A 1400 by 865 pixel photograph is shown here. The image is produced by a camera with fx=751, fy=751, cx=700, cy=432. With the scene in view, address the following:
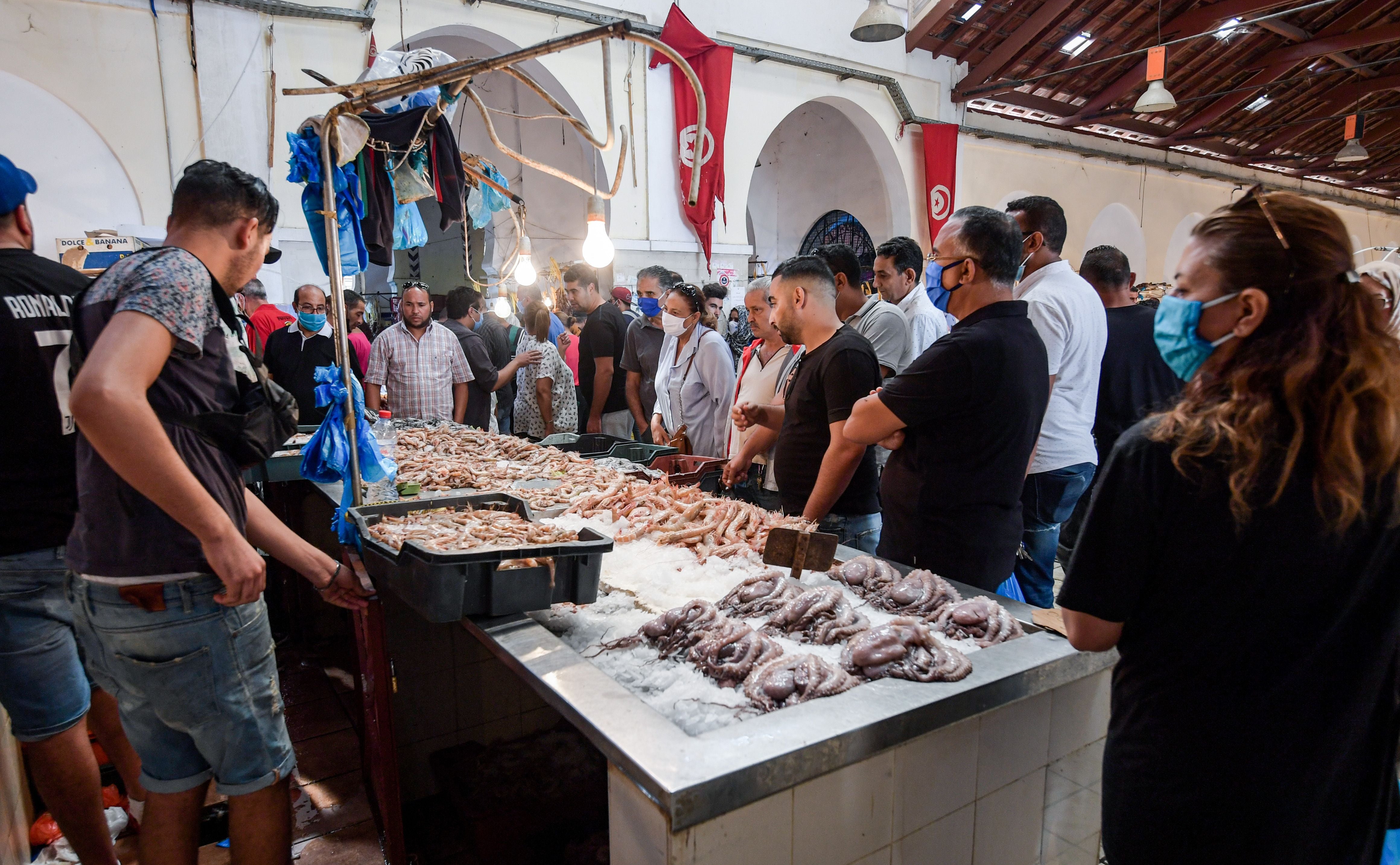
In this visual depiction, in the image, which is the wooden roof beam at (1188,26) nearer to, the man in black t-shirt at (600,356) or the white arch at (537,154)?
the white arch at (537,154)

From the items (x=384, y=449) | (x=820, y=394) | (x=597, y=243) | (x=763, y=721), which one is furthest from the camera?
(x=597, y=243)

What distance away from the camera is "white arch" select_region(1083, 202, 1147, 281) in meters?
16.0

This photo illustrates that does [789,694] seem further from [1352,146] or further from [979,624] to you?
[1352,146]

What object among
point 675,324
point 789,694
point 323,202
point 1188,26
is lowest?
point 789,694

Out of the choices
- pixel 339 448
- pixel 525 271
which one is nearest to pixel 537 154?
pixel 525 271

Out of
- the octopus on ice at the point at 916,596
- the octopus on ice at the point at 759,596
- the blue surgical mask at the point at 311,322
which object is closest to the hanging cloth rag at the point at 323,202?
the octopus on ice at the point at 759,596

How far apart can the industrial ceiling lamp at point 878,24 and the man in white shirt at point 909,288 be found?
5296 millimetres

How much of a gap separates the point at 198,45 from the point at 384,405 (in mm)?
4028

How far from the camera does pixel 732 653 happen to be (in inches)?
65.9

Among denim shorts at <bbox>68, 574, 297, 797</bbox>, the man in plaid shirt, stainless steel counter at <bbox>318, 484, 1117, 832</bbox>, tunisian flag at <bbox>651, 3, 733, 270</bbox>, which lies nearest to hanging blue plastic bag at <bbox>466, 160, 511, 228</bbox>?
the man in plaid shirt

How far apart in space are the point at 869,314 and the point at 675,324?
1440 millimetres

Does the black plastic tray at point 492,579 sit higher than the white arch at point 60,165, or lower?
lower

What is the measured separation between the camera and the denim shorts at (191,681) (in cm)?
189

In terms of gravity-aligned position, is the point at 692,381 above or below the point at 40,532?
above
